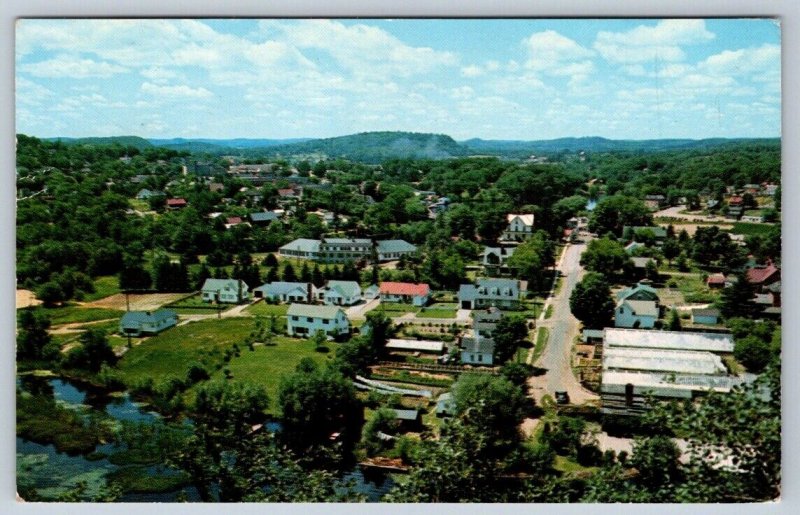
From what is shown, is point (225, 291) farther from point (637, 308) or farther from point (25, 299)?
point (637, 308)

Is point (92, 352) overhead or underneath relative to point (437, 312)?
underneath

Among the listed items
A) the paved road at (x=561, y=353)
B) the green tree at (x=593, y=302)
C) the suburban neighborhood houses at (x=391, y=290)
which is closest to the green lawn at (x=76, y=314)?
the suburban neighborhood houses at (x=391, y=290)

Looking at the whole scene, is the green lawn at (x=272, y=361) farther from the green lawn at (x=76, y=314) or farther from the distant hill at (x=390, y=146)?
the distant hill at (x=390, y=146)

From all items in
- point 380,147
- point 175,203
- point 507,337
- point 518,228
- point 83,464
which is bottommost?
point 83,464

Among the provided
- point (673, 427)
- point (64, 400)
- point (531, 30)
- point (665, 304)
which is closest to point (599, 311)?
point (665, 304)

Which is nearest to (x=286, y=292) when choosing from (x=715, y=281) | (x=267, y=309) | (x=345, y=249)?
(x=267, y=309)

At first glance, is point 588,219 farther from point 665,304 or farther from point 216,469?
point 216,469
